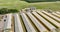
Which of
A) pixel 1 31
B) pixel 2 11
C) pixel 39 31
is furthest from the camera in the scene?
pixel 2 11

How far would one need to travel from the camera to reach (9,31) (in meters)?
2.48

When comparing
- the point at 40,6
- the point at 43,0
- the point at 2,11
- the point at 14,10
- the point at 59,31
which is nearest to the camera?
the point at 59,31

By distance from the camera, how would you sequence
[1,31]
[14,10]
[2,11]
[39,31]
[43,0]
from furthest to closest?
[43,0], [14,10], [2,11], [1,31], [39,31]

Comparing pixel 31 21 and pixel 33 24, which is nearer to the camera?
pixel 33 24

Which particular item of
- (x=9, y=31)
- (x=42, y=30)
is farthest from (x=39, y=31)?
(x=9, y=31)

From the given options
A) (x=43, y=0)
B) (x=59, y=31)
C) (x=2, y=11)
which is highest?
(x=43, y=0)

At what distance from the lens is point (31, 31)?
2.40 meters

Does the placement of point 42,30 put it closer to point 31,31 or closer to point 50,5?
point 31,31

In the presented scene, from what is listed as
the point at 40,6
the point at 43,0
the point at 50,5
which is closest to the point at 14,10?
the point at 40,6

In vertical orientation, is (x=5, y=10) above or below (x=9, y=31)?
above

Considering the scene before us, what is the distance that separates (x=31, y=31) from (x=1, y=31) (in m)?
0.77

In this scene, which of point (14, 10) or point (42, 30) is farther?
point (14, 10)

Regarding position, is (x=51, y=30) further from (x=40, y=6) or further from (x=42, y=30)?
(x=40, y=6)

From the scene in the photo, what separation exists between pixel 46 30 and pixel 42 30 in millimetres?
83
